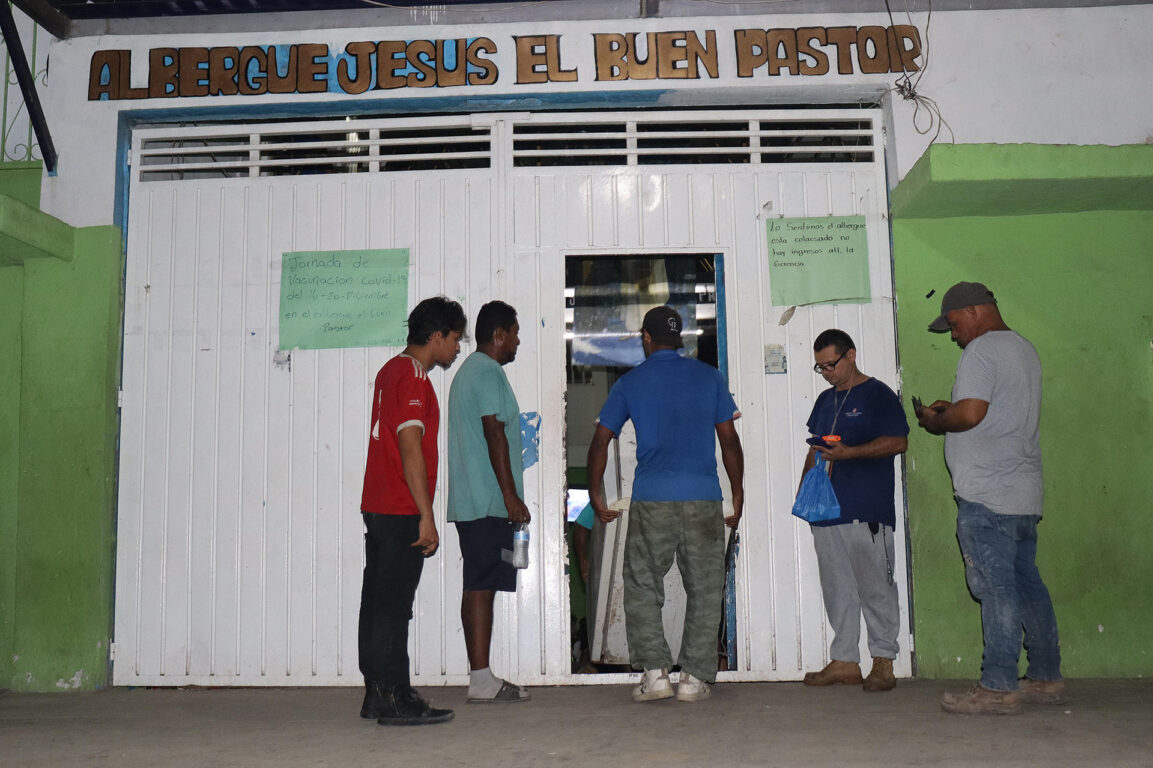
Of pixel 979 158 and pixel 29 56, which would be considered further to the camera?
pixel 29 56

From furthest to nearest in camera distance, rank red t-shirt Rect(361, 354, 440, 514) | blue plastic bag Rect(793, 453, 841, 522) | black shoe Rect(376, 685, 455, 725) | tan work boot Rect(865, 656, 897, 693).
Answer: blue plastic bag Rect(793, 453, 841, 522), tan work boot Rect(865, 656, 897, 693), red t-shirt Rect(361, 354, 440, 514), black shoe Rect(376, 685, 455, 725)

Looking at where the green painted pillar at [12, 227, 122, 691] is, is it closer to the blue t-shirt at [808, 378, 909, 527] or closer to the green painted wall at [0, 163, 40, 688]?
the green painted wall at [0, 163, 40, 688]

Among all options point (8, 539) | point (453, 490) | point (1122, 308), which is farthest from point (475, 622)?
point (1122, 308)

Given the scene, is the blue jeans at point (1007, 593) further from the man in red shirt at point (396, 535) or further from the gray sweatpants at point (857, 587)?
the man in red shirt at point (396, 535)

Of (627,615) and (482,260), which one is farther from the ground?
(482,260)

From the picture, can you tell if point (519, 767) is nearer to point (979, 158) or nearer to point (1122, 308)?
point (979, 158)

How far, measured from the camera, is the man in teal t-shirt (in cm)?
489

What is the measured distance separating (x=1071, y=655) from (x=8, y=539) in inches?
242

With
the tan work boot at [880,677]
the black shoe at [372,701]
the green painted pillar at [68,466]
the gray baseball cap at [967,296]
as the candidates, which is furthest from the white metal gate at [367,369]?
the black shoe at [372,701]

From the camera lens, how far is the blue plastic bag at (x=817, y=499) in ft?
16.8

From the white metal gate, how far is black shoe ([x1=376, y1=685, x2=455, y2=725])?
110cm

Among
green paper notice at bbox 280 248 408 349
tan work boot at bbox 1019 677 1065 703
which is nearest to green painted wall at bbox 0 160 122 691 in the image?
green paper notice at bbox 280 248 408 349

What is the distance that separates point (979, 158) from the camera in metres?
5.08

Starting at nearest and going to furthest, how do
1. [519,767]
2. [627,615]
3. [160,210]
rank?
[519,767] → [627,615] → [160,210]
